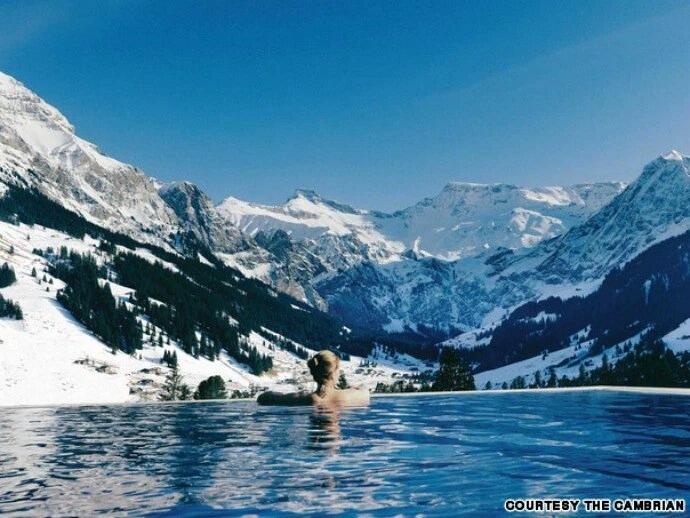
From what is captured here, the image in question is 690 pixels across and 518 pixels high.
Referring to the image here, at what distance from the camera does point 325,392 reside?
53812 millimetres

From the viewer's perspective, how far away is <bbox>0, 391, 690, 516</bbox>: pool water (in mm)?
16062

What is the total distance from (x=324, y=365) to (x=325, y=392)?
445 centimetres

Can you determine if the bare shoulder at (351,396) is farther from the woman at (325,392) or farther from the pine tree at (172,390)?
the pine tree at (172,390)

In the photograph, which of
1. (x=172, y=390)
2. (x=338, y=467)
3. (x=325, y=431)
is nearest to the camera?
(x=338, y=467)

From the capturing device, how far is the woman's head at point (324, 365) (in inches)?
1959

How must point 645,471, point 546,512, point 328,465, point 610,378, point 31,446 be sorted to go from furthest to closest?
point 610,378, point 31,446, point 328,465, point 645,471, point 546,512

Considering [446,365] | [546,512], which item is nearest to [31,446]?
[546,512]

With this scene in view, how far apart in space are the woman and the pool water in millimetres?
12111

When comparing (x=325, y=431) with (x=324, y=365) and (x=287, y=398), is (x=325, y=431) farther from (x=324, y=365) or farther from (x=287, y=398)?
(x=287, y=398)

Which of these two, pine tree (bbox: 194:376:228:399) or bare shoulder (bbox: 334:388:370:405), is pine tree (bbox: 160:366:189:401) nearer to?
pine tree (bbox: 194:376:228:399)

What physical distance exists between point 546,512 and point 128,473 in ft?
42.0

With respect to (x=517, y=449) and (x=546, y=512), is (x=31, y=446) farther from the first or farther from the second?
(x=546, y=512)

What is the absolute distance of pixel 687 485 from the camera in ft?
56.2

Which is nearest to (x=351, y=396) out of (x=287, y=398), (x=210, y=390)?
(x=287, y=398)
